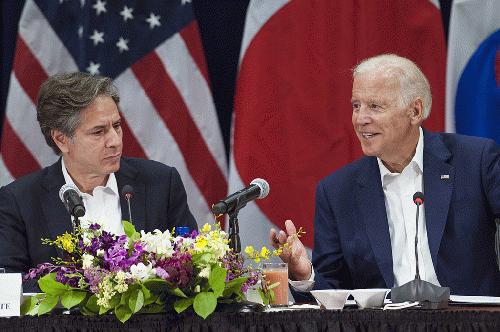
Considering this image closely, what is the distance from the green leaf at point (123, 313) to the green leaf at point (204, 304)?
7.3 inches

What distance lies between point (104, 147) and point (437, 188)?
62.0 inches

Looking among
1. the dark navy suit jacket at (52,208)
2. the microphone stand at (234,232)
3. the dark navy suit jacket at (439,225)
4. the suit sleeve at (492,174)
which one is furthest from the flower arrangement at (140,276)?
the suit sleeve at (492,174)

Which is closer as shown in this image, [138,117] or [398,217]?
[398,217]

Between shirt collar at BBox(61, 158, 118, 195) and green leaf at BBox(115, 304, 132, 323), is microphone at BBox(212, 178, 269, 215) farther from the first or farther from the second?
shirt collar at BBox(61, 158, 118, 195)

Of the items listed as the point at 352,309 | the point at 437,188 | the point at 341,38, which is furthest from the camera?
the point at 341,38

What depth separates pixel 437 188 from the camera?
9.00 ft

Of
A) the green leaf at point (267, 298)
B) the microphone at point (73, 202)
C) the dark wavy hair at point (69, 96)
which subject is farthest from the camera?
the dark wavy hair at point (69, 96)

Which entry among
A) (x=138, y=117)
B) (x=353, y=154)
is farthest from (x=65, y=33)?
(x=353, y=154)

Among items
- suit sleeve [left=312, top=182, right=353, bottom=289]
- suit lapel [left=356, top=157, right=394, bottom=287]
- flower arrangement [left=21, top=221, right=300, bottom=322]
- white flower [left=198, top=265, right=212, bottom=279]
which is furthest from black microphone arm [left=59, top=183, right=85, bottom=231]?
suit lapel [left=356, top=157, right=394, bottom=287]

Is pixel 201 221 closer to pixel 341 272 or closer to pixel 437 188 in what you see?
pixel 341 272

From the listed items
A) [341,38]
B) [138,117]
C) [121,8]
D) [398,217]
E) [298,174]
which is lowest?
[398,217]

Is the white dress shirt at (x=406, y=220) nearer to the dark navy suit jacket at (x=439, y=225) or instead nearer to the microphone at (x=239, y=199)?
the dark navy suit jacket at (x=439, y=225)

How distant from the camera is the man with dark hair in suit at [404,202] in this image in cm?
268

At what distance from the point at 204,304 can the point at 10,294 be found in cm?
60
